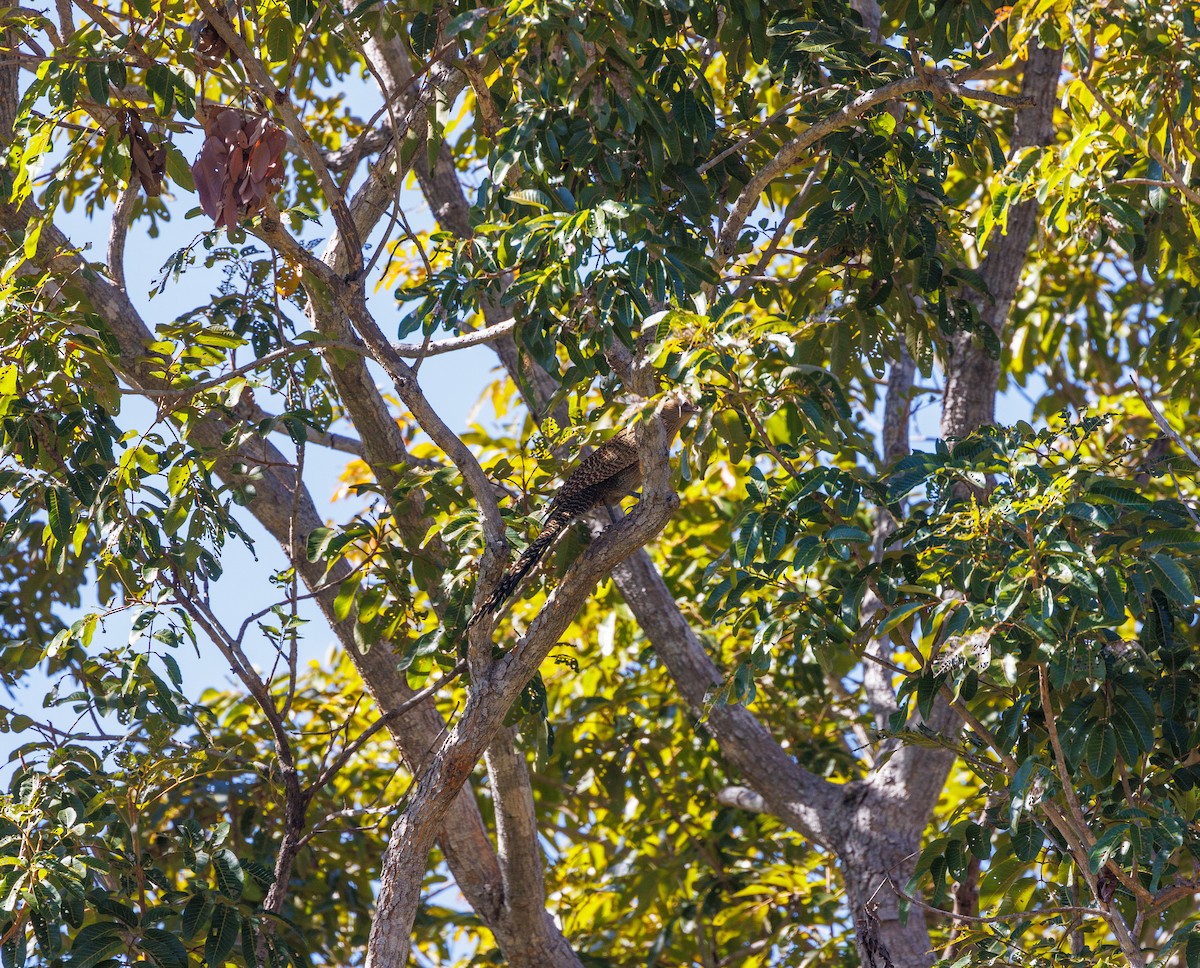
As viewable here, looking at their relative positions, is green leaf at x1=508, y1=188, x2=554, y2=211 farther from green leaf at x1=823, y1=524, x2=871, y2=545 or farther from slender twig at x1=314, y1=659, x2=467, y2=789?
slender twig at x1=314, y1=659, x2=467, y2=789

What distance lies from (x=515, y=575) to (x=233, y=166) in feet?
3.57

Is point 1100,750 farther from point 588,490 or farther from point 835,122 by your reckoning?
point 835,122

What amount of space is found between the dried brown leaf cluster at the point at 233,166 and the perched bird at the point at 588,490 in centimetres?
95

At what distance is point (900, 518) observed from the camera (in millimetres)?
3076

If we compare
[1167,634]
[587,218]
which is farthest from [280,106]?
[1167,634]

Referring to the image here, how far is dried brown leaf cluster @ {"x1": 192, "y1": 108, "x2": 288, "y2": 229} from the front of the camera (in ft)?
9.57

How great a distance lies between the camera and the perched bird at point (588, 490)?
3.12m

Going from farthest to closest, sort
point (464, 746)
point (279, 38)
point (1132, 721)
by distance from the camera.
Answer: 1. point (279, 38)
2. point (464, 746)
3. point (1132, 721)

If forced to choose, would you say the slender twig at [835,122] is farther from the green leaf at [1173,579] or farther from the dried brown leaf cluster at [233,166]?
the green leaf at [1173,579]

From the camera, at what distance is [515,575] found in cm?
312

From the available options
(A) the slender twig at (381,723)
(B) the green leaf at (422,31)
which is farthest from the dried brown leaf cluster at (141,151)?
(A) the slender twig at (381,723)

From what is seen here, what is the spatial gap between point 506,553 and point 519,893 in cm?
139

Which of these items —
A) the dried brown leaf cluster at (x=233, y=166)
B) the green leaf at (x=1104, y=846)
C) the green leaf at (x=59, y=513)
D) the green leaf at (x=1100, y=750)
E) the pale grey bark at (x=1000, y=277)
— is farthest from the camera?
the pale grey bark at (x=1000, y=277)

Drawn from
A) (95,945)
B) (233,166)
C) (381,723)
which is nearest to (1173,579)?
(381,723)
